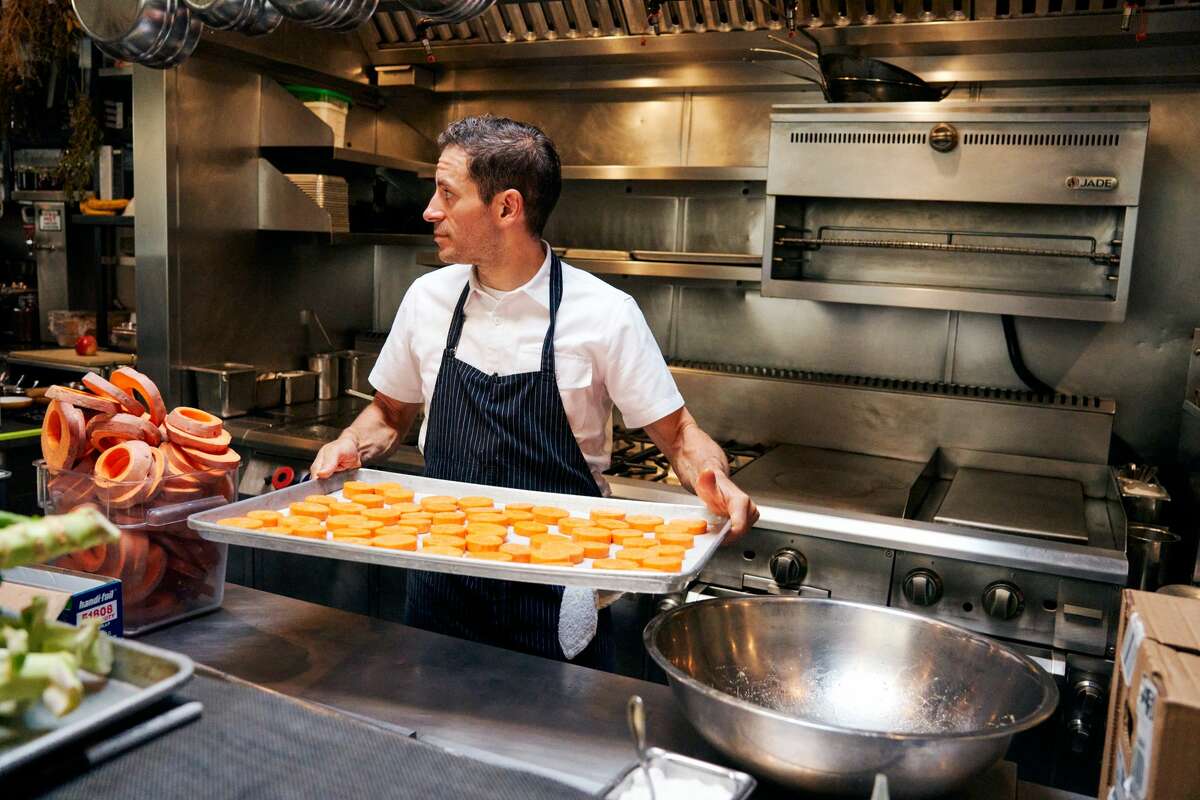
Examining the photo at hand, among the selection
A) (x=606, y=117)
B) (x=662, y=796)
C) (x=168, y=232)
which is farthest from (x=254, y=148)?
(x=662, y=796)

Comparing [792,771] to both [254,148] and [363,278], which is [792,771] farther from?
[363,278]

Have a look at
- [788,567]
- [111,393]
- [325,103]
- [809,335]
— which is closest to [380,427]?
[111,393]

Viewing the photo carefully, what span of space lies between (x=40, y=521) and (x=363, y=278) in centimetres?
373

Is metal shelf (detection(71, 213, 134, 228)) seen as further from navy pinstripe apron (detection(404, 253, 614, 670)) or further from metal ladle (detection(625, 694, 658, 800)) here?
metal ladle (detection(625, 694, 658, 800))

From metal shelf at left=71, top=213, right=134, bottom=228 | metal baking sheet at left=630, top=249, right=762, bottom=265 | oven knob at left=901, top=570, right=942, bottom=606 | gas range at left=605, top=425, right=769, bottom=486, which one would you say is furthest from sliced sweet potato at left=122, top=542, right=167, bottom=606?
metal shelf at left=71, top=213, right=134, bottom=228

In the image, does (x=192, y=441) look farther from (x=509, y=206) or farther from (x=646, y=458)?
(x=646, y=458)

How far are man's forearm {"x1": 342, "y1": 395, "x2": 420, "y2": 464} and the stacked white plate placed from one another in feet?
5.64

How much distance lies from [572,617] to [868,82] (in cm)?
200

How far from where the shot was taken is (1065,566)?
249cm

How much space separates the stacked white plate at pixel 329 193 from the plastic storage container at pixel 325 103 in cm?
17

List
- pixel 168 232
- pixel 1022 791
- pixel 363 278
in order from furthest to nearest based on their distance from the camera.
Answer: pixel 363 278 → pixel 168 232 → pixel 1022 791

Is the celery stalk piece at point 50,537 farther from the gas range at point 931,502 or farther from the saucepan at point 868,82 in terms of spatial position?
the saucepan at point 868,82

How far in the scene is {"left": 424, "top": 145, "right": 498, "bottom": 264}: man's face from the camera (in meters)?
2.08

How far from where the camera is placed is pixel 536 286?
2.18 meters
